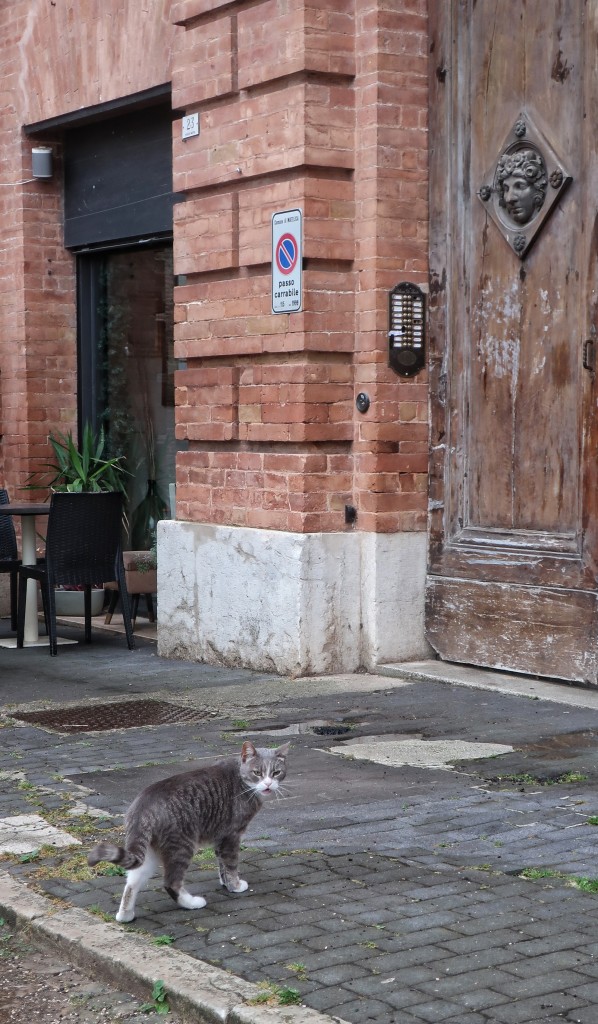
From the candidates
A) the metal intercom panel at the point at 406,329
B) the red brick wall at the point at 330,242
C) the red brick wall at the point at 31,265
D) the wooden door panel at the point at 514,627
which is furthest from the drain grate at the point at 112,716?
the red brick wall at the point at 31,265

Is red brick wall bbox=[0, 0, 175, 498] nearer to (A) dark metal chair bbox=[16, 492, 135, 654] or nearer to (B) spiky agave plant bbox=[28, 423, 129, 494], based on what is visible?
(B) spiky agave plant bbox=[28, 423, 129, 494]

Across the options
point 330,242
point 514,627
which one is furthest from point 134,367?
point 514,627

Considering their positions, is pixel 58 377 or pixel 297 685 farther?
pixel 58 377

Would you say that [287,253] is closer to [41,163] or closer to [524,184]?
[524,184]

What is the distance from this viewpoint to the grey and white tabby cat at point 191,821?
4.19 metres

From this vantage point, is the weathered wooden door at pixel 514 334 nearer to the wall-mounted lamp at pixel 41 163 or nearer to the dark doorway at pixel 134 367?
the dark doorway at pixel 134 367

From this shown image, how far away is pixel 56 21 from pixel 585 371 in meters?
6.06

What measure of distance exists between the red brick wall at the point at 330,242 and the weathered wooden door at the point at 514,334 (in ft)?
0.60

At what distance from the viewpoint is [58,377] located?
1210cm

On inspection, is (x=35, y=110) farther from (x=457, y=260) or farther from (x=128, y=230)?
(x=457, y=260)

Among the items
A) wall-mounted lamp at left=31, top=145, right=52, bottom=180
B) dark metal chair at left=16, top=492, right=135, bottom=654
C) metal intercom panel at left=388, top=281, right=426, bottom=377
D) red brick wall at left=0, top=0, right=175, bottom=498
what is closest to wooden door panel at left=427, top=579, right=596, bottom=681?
metal intercom panel at left=388, top=281, right=426, bottom=377

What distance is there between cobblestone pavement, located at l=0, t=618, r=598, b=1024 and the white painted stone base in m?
0.43

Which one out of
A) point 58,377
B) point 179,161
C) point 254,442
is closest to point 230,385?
point 254,442

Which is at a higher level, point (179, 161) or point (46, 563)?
point (179, 161)
